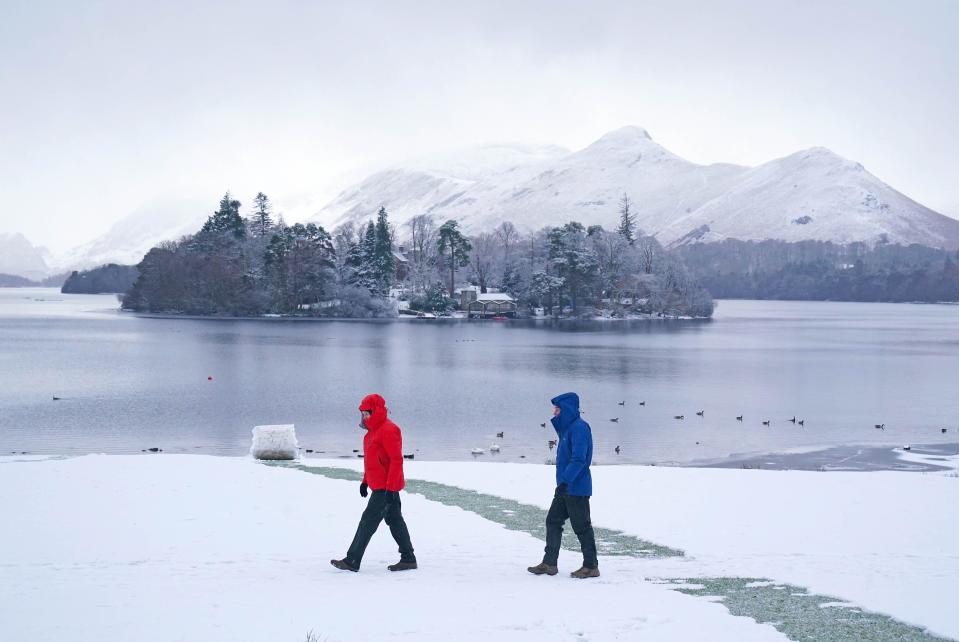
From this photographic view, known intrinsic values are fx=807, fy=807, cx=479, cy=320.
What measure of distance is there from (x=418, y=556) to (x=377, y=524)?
1452 millimetres

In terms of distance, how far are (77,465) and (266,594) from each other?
12.3 metres

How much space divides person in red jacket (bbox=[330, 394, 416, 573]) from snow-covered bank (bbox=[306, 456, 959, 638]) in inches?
129

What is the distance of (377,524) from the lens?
31.9 ft

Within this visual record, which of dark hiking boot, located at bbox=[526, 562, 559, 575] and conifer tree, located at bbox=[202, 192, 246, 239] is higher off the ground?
conifer tree, located at bbox=[202, 192, 246, 239]

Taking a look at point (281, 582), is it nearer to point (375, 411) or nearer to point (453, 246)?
point (375, 411)

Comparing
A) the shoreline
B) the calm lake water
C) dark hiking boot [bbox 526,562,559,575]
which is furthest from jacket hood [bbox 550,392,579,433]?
the calm lake water

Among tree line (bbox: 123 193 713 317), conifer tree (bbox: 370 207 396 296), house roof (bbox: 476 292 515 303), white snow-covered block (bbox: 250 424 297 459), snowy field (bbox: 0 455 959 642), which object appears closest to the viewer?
snowy field (bbox: 0 455 959 642)

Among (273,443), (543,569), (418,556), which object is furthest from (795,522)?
(273,443)

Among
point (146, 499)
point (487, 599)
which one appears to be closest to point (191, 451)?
point (146, 499)

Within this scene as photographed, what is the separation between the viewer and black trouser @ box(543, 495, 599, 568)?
32.0ft

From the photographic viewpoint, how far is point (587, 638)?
7.57m

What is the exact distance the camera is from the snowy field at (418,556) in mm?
7797

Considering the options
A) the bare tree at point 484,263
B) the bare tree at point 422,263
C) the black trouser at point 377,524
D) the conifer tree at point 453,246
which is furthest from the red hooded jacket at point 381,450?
the bare tree at point 484,263

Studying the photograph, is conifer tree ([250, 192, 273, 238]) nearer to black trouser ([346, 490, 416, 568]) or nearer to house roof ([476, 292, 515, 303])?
house roof ([476, 292, 515, 303])
